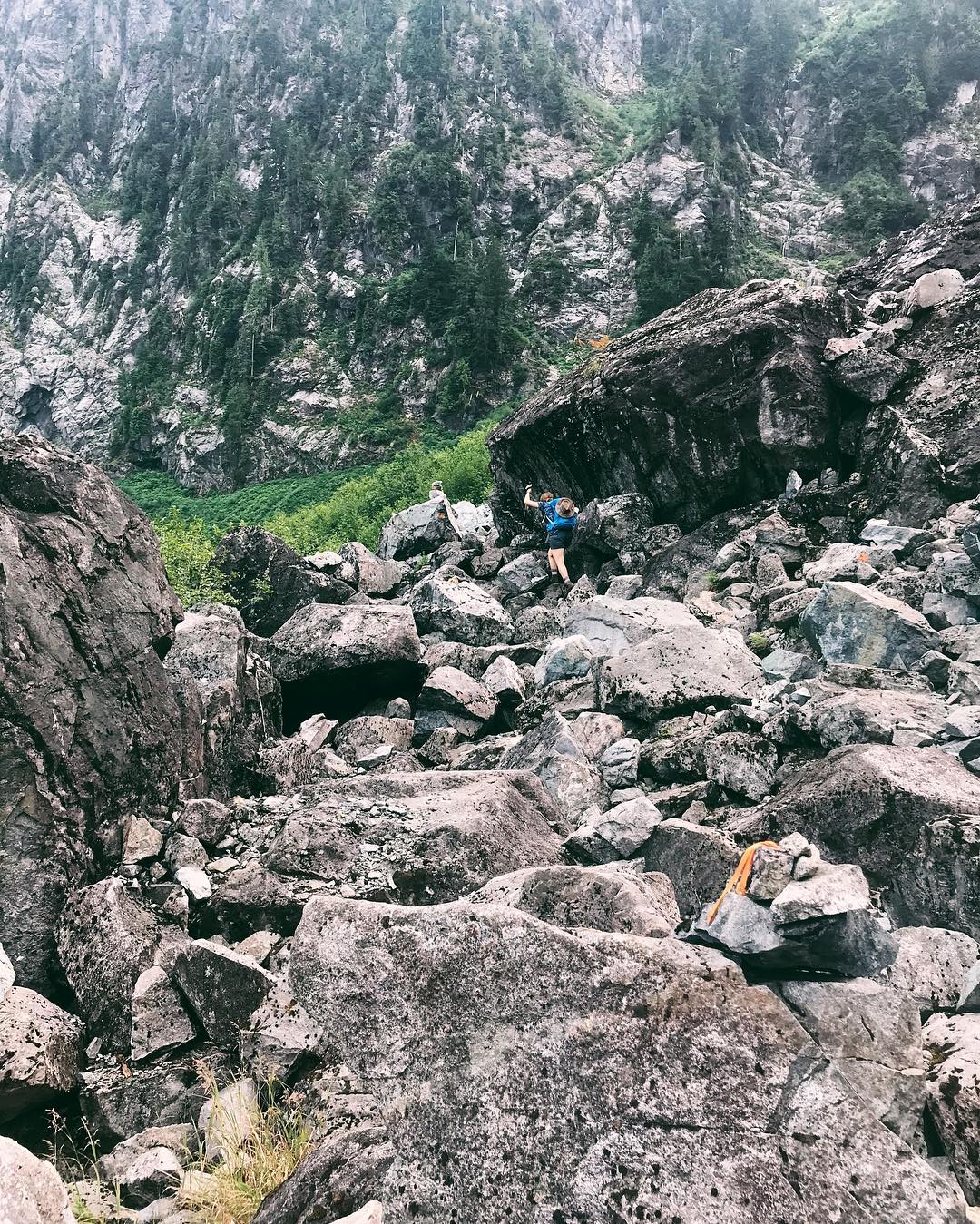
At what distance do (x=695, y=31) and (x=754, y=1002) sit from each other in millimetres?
118069

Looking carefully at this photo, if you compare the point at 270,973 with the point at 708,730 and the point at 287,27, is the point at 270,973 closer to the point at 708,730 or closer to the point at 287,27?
the point at 708,730

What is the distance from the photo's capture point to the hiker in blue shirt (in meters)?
15.8

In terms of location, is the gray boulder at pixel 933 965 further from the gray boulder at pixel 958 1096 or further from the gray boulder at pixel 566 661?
the gray boulder at pixel 566 661

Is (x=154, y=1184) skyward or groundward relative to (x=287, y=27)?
groundward

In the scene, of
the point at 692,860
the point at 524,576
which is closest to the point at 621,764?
the point at 692,860

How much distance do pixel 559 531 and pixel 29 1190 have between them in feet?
46.2

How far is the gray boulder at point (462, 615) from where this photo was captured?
1326cm

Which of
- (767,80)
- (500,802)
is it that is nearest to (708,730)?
(500,802)

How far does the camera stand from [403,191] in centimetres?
7800

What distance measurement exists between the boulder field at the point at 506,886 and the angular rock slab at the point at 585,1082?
0.01 m

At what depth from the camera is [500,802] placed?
21.9ft

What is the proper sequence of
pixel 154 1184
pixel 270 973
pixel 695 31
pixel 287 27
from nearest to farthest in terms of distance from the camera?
1. pixel 154 1184
2. pixel 270 973
3. pixel 695 31
4. pixel 287 27

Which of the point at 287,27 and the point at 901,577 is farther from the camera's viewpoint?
the point at 287,27

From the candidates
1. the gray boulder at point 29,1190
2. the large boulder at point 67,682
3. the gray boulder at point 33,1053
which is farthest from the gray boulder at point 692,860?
the large boulder at point 67,682
